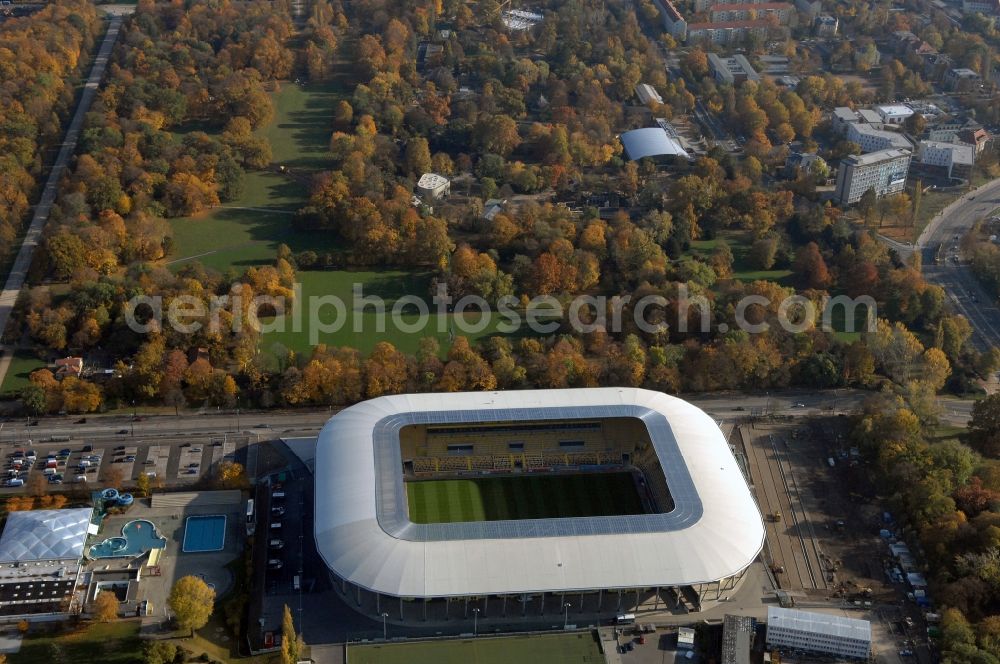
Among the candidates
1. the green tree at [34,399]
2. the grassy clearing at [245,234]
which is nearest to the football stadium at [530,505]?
the green tree at [34,399]

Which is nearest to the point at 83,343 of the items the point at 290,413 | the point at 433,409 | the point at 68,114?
the point at 290,413

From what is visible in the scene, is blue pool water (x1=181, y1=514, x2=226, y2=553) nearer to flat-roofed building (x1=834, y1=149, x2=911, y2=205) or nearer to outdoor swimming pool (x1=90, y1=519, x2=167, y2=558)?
outdoor swimming pool (x1=90, y1=519, x2=167, y2=558)

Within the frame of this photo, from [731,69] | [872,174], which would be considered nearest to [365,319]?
[872,174]

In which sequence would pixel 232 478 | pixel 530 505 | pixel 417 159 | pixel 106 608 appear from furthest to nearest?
pixel 417 159, pixel 530 505, pixel 232 478, pixel 106 608

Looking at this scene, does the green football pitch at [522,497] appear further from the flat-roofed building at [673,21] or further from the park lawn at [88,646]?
the flat-roofed building at [673,21]

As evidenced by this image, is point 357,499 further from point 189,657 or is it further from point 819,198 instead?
point 819,198

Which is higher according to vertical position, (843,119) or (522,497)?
(522,497)

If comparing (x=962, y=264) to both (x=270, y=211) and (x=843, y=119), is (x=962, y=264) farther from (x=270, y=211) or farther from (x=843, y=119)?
(x=270, y=211)
